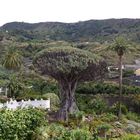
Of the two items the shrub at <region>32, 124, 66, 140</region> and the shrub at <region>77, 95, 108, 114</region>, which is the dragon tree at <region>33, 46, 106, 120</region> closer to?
the shrub at <region>77, 95, 108, 114</region>

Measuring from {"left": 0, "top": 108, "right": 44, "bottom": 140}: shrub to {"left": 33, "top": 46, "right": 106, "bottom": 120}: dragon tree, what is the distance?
681 inches

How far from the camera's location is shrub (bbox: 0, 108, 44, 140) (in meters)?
29.0

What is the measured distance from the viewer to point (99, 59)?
53438 mm

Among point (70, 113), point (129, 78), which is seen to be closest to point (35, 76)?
point (129, 78)

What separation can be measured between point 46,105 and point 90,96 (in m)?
18.6

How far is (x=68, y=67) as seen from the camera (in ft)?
167

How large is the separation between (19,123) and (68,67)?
2097cm

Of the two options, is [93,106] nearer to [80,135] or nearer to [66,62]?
[66,62]

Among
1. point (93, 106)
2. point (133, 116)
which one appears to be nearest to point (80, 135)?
point (133, 116)

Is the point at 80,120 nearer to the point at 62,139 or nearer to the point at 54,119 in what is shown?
the point at 54,119

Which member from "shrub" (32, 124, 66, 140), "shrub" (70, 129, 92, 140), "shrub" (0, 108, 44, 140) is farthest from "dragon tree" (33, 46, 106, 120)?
"shrub" (70, 129, 92, 140)

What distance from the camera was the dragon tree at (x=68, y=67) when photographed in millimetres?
50781

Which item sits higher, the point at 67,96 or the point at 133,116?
the point at 67,96

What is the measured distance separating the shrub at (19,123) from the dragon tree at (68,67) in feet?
56.8
